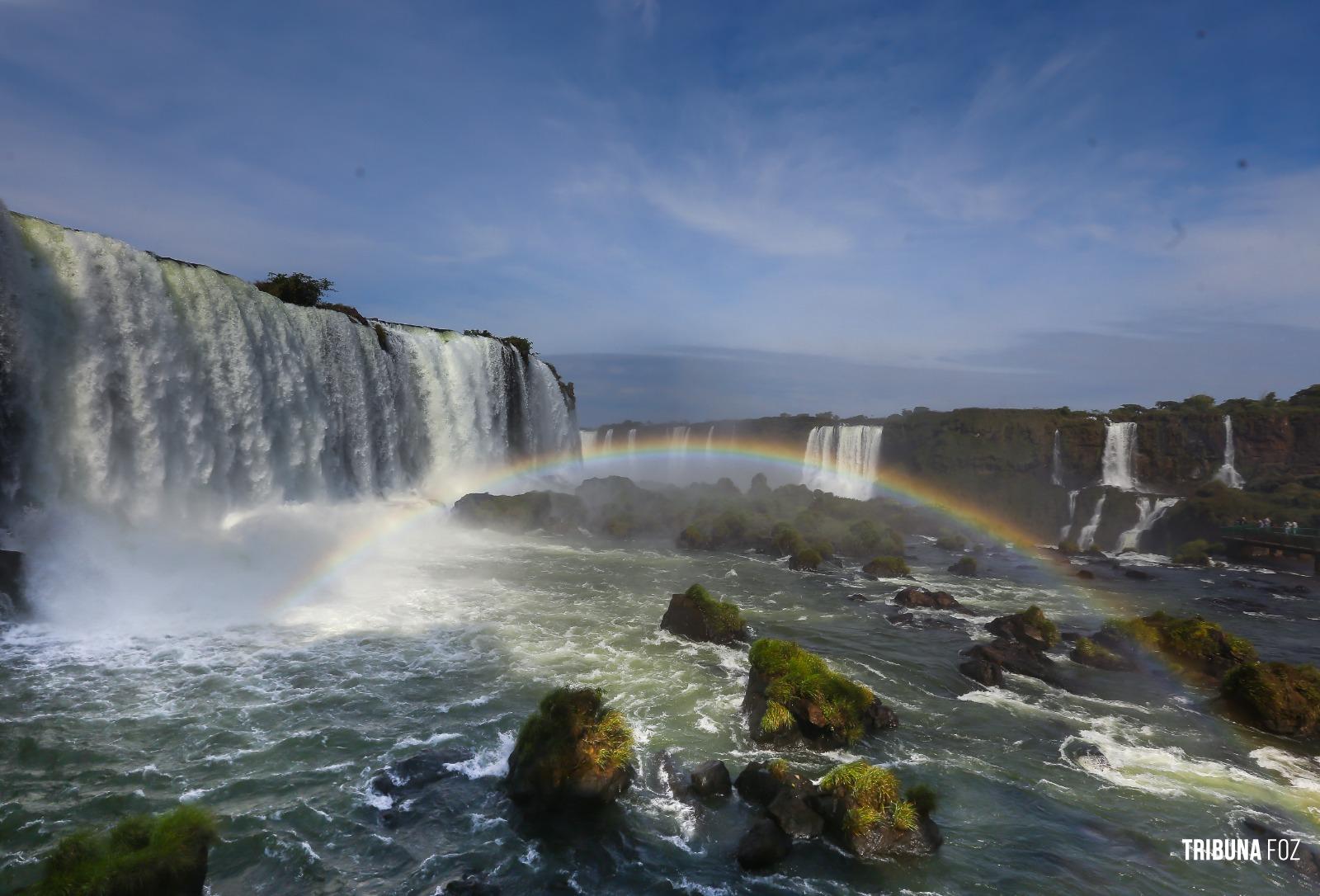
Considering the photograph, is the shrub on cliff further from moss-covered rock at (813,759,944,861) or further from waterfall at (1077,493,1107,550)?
waterfall at (1077,493,1107,550)

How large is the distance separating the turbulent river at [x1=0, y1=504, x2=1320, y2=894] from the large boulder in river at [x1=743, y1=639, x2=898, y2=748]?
13.7 inches

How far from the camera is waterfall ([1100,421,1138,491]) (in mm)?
45375

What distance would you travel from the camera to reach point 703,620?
17.4m

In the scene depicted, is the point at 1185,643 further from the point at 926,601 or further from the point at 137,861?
the point at 137,861

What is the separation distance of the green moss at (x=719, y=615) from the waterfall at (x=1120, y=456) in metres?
40.6

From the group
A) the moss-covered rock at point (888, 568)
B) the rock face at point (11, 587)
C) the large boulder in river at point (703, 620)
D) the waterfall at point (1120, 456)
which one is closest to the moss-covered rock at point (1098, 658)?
the large boulder in river at point (703, 620)

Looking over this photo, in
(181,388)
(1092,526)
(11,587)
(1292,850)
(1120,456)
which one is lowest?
(1292,850)

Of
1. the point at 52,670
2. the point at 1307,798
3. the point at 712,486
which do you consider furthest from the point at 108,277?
the point at 712,486

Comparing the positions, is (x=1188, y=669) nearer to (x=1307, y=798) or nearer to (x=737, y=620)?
(x=1307, y=798)

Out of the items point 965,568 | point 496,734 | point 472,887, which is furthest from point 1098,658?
point 472,887

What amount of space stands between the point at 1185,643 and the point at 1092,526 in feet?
89.0

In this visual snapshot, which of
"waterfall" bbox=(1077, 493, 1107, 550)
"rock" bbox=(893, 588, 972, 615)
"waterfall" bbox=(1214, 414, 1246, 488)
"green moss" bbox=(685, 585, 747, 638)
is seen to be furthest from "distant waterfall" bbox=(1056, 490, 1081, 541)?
"green moss" bbox=(685, 585, 747, 638)

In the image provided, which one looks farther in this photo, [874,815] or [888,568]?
[888,568]

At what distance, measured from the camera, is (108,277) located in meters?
18.9
